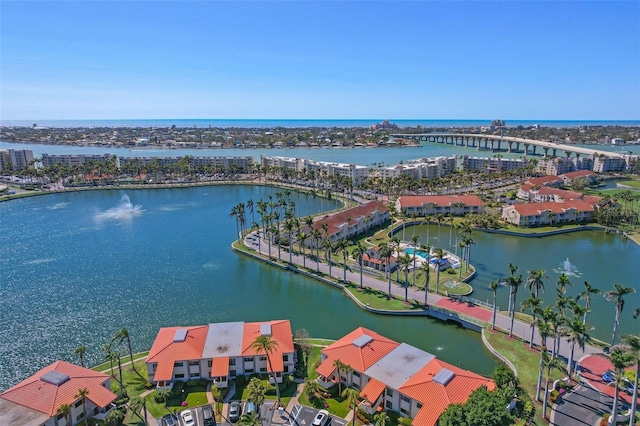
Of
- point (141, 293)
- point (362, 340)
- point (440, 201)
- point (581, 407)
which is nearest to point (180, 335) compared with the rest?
point (362, 340)

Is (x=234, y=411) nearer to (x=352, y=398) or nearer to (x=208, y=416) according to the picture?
(x=208, y=416)

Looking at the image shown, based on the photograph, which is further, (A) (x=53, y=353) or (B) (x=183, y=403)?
(A) (x=53, y=353)

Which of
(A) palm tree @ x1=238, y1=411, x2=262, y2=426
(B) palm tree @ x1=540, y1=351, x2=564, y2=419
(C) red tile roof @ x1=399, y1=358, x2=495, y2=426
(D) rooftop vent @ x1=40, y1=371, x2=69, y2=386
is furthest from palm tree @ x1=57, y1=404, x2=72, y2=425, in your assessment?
(B) palm tree @ x1=540, y1=351, x2=564, y2=419

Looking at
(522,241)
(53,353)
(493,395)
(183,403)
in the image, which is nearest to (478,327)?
(493,395)

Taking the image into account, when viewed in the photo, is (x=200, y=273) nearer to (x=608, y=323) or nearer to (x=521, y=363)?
(x=521, y=363)

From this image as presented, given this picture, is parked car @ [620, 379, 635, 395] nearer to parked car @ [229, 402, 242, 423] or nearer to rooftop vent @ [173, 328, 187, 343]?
parked car @ [229, 402, 242, 423]

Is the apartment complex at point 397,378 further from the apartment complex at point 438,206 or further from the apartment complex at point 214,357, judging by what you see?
the apartment complex at point 438,206

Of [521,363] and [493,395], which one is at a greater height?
[493,395]
